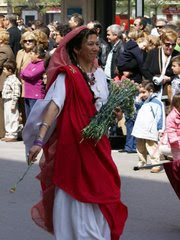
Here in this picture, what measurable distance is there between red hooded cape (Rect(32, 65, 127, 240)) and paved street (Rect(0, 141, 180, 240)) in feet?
4.88

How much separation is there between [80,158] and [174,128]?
382cm

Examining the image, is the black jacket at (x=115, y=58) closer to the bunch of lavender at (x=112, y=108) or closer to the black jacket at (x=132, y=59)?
the black jacket at (x=132, y=59)

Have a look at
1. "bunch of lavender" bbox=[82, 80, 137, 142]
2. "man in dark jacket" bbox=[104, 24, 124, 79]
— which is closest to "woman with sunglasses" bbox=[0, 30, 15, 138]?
"man in dark jacket" bbox=[104, 24, 124, 79]

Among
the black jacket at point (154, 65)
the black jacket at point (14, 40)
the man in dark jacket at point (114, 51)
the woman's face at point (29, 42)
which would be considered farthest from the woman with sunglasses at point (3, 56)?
the black jacket at point (154, 65)

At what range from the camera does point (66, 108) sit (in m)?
6.26

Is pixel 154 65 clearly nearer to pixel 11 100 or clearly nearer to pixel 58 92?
pixel 11 100

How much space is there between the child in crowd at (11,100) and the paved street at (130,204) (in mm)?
2231

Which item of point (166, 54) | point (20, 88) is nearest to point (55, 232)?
point (166, 54)

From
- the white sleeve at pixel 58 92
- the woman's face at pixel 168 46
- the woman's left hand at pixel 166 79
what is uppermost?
the white sleeve at pixel 58 92

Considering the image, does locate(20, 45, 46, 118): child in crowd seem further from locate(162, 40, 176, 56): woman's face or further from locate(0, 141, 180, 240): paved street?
locate(162, 40, 176, 56): woman's face

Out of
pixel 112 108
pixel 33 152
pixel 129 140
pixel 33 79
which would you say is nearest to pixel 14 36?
pixel 33 79

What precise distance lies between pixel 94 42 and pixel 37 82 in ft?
25.3

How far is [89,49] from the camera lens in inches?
248

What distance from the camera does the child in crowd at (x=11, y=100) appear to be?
1449 cm
